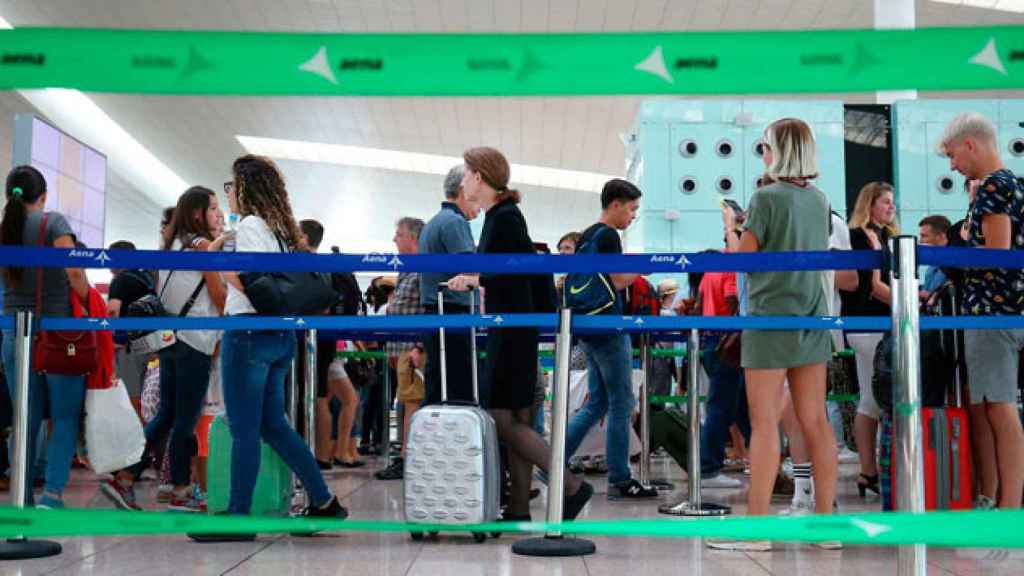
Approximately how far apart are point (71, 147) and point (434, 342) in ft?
26.0

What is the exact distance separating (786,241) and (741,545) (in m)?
0.99

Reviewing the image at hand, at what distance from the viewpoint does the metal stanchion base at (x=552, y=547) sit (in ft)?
11.4

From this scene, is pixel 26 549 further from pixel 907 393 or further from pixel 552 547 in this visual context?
pixel 907 393

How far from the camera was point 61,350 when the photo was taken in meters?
4.12

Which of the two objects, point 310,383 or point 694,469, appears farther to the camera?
point 310,383

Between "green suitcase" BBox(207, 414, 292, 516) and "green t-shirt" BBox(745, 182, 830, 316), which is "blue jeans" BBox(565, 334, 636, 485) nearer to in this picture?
"green t-shirt" BBox(745, 182, 830, 316)

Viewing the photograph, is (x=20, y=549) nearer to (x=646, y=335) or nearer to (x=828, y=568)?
(x=828, y=568)

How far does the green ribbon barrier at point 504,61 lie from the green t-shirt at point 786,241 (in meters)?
1.08

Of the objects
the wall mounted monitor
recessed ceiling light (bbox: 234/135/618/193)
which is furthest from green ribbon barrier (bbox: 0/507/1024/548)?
recessed ceiling light (bbox: 234/135/618/193)

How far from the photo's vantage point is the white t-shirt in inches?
149

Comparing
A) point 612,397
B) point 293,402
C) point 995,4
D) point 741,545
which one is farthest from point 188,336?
point 995,4

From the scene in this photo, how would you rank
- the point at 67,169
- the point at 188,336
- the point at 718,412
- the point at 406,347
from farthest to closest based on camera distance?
the point at 67,169 < the point at 406,347 < the point at 718,412 < the point at 188,336

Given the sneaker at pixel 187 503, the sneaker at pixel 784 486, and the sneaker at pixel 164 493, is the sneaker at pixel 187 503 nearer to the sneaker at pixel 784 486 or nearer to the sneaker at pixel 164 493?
the sneaker at pixel 164 493

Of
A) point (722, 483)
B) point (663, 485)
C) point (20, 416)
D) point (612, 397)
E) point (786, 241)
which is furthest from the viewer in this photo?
point (663, 485)
